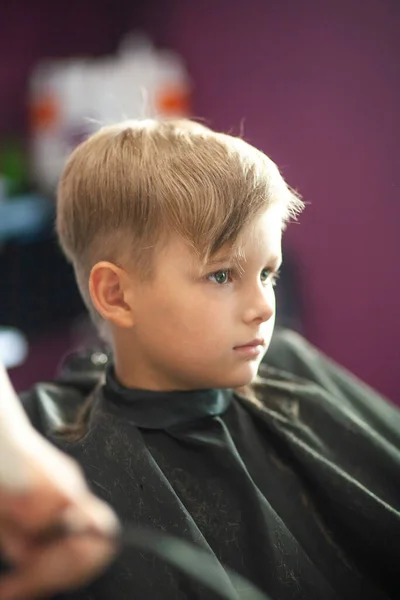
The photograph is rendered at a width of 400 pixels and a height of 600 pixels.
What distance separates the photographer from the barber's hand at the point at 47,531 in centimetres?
60

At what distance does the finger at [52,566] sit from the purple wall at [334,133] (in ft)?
5.83

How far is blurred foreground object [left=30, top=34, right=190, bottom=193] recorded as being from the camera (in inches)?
111

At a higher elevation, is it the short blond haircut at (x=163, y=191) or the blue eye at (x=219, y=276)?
the short blond haircut at (x=163, y=191)

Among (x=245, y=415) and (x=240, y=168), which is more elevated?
(x=240, y=168)

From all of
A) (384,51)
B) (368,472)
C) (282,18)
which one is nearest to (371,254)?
(384,51)

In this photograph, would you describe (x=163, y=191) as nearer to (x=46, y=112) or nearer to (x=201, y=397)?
(x=201, y=397)

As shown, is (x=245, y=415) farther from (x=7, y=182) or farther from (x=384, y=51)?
(x=7, y=182)

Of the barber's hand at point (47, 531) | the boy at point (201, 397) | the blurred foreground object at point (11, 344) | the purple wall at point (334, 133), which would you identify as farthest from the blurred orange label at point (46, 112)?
the barber's hand at point (47, 531)

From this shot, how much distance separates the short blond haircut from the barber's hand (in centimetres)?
45

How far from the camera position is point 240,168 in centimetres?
103

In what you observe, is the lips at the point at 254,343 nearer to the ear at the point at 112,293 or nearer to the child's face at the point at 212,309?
the child's face at the point at 212,309

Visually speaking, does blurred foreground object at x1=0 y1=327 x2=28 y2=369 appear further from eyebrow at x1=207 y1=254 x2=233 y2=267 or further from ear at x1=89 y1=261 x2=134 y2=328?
eyebrow at x1=207 y1=254 x2=233 y2=267

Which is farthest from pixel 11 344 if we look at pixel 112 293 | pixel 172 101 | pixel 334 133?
pixel 112 293

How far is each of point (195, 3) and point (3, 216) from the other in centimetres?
110
